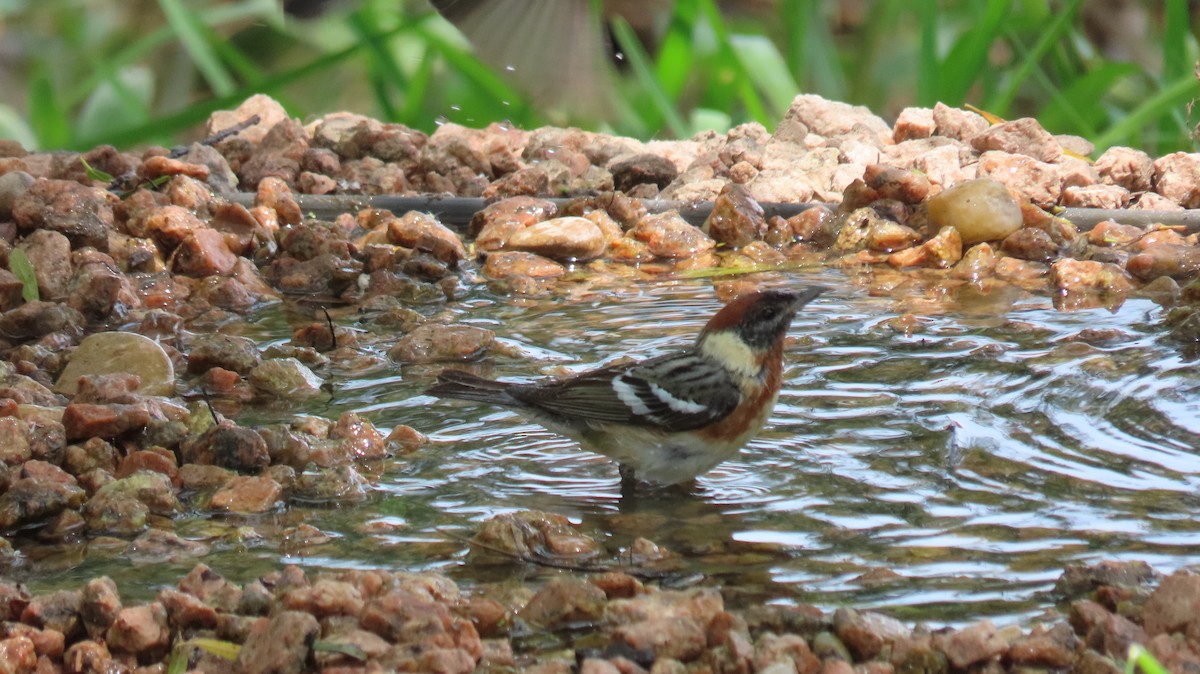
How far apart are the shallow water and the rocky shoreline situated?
0.14 meters

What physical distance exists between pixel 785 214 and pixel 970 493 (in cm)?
283

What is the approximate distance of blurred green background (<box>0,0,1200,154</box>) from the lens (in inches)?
294

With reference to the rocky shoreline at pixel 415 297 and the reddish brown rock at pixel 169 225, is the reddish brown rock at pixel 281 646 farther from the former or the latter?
the reddish brown rock at pixel 169 225

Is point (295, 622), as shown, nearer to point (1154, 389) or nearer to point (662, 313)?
point (1154, 389)

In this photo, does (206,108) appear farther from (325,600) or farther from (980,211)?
(325,600)

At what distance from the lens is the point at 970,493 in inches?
135

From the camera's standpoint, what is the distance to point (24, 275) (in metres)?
5.12

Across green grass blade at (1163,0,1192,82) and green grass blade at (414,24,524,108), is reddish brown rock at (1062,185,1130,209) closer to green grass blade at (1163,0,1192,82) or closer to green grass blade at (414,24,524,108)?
green grass blade at (1163,0,1192,82)

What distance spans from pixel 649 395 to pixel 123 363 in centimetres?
152

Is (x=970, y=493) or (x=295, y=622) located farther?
(x=970, y=493)

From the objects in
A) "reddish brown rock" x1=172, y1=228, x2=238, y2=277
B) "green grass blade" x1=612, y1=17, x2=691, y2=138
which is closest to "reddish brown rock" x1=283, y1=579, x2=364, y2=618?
"reddish brown rock" x1=172, y1=228, x2=238, y2=277

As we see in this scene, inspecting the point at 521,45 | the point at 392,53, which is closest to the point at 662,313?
the point at 521,45

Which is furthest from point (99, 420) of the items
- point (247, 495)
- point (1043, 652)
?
point (1043, 652)

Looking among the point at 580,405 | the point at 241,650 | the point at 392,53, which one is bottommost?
the point at 241,650
